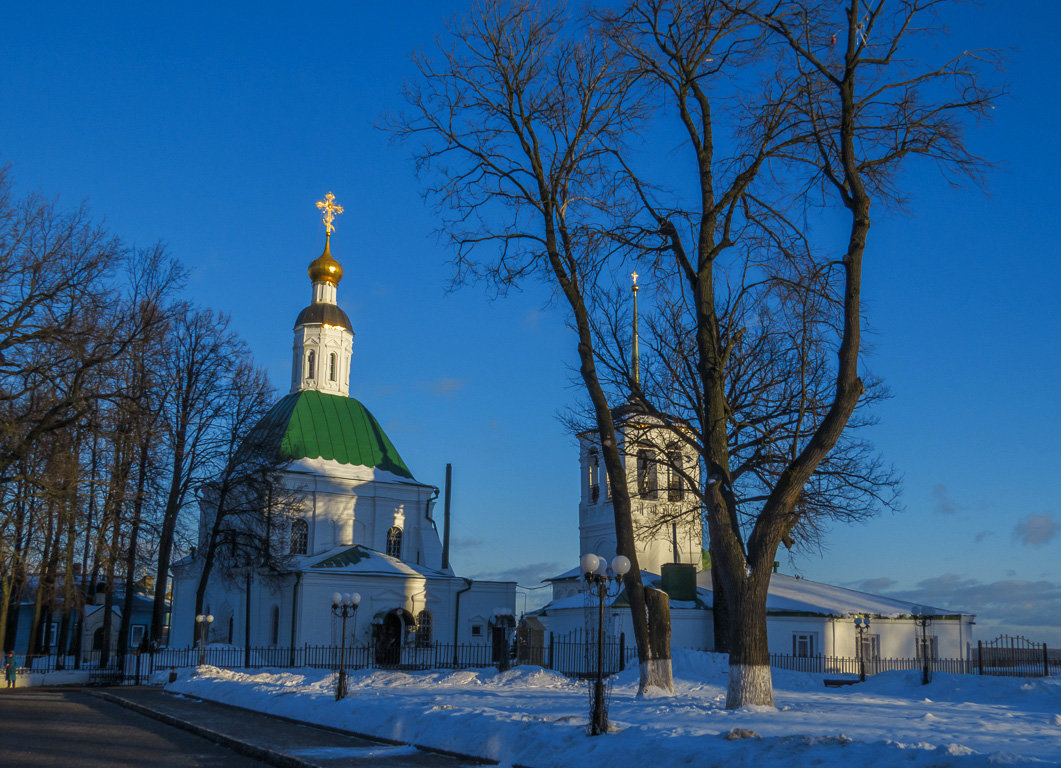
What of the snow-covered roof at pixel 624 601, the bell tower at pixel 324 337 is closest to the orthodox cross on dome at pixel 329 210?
the bell tower at pixel 324 337

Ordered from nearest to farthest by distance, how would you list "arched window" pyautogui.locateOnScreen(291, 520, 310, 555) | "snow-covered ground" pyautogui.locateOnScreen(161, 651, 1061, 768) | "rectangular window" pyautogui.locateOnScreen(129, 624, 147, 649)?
"snow-covered ground" pyautogui.locateOnScreen(161, 651, 1061, 768)
"arched window" pyautogui.locateOnScreen(291, 520, 310, 555)
"rectangular window" pyautogui.locateOnScreen(129, 624, 147, 649)

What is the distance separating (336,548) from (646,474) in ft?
56.8

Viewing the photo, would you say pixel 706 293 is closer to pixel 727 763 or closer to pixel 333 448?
pixel 727 763

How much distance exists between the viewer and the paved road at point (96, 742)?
11398 millimetres

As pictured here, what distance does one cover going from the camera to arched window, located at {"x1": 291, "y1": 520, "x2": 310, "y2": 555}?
133 ft

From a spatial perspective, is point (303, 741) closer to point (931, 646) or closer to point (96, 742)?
point (96, 742)

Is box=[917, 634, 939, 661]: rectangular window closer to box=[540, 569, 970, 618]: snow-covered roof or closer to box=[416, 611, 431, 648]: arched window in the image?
box=[540, 569, 970, 618]: snow-covered roof

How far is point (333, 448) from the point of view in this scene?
43.0 m

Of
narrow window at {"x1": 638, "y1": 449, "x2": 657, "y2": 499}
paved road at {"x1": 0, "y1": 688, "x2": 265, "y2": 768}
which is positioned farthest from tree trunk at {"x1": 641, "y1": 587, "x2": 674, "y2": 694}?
narrow window at {"x1": 638, "y1": 449, "x2": 657, "y2": 499}

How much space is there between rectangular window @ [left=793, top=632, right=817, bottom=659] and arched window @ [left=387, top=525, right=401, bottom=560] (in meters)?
18.4

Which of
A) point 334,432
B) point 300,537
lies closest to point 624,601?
point 300,537

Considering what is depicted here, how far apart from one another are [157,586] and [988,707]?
24920 millimetres

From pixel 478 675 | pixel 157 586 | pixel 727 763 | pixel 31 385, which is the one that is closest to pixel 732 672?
pixel 727 763

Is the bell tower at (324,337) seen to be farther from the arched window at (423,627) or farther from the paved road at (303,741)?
the paved road at (303,741)
